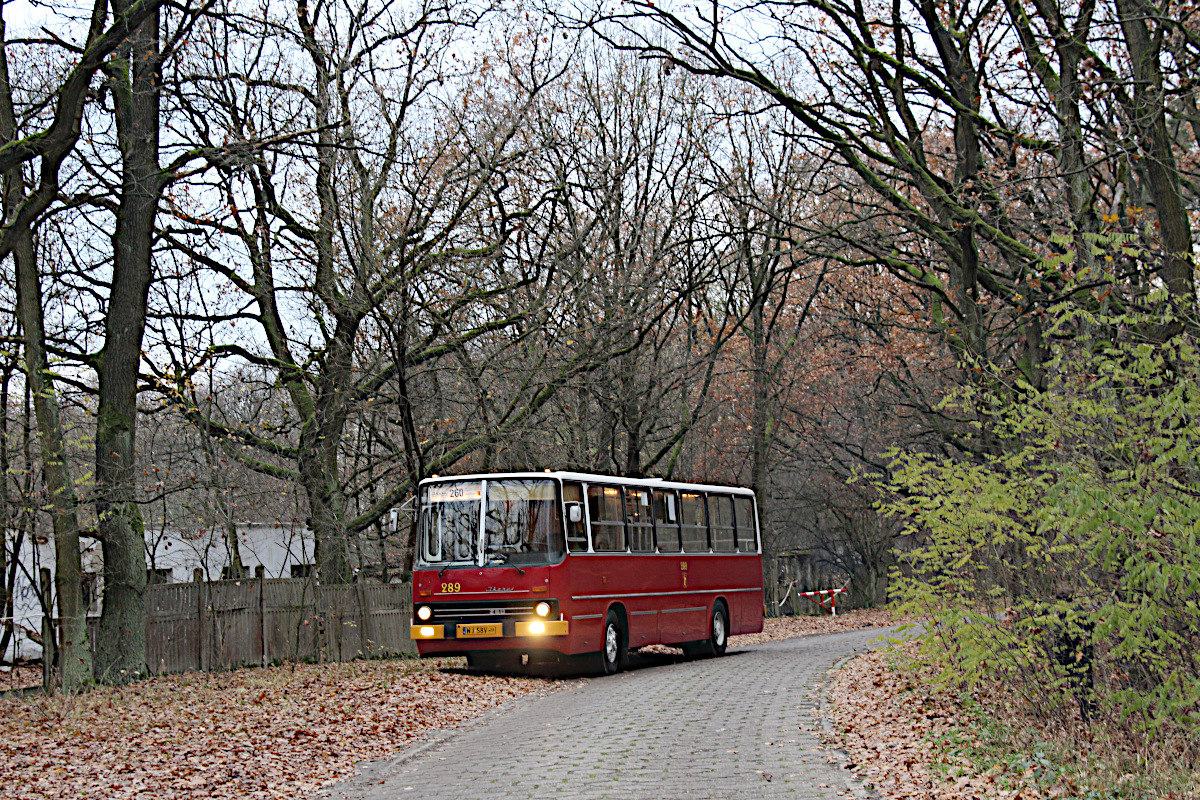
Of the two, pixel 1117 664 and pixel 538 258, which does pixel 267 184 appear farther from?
pixel 1117 664

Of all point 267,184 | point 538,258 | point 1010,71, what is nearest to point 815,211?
point 538,258

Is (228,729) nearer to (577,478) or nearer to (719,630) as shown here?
(577,478)

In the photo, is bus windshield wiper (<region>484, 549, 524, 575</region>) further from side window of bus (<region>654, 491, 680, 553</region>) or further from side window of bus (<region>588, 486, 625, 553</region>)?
side window of bus (<region>654, 491, 680, 553</region>)

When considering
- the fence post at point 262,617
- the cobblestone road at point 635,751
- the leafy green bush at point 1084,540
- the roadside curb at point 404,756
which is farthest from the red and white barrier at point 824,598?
the leafy green bush at point 1084,540

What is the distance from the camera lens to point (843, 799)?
757 centimetres

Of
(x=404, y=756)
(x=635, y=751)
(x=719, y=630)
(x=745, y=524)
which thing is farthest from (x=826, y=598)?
(x=635, y=751)

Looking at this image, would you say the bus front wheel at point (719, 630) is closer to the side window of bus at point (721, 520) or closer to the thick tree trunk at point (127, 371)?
the side window of bus at point (721, 520)

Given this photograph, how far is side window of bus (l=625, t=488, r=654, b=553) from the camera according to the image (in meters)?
19.6

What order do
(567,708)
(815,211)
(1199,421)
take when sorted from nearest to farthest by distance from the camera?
1. (1199,421)
2. (567,708)
3. (815,211)

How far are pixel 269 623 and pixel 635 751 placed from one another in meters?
14.1

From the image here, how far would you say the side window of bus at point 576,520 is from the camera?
58.3 feet

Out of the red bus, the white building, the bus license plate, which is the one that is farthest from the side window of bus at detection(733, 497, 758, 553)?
the white building

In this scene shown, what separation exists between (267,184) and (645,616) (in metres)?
11.4

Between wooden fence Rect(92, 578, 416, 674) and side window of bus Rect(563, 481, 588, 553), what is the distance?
528cm
